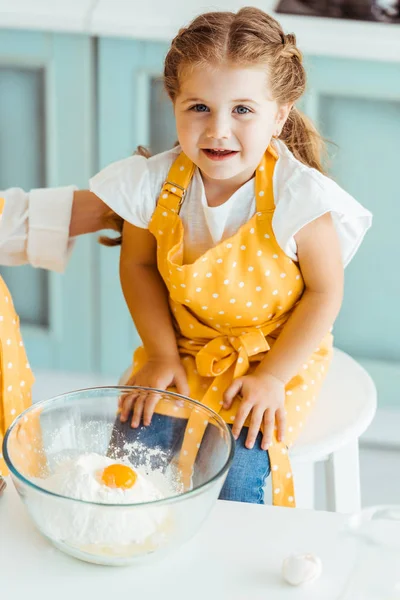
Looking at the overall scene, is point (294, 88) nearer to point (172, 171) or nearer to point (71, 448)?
point (172, 171)

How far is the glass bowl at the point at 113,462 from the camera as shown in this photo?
65 centimetres

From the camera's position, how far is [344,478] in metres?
1.15

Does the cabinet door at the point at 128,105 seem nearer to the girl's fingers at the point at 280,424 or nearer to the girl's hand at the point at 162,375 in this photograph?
the girl's hand at the point at 162,375

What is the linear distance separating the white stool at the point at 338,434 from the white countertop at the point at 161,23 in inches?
23.9

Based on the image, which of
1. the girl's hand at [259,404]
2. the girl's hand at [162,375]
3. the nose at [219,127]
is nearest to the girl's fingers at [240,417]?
the girl's hand at [259,404]

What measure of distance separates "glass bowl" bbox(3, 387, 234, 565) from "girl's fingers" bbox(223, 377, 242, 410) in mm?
203

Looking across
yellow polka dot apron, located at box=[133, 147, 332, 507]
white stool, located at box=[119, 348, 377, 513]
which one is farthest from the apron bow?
white stool, located at box=[119, 348, 377, 513]

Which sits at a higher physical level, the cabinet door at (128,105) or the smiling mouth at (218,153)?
the smiling mouth at (218,153)

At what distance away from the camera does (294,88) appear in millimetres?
1056

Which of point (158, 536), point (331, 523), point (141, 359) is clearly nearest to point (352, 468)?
point (141, 359)

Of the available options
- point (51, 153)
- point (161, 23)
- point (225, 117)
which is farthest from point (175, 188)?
point (51, 153)

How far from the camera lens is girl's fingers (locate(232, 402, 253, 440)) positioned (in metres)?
1.01

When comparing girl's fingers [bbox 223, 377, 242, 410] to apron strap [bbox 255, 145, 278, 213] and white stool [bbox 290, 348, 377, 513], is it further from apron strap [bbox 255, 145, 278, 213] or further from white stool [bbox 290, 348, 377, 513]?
apron strap [bbox 255, 145, 278, 213]

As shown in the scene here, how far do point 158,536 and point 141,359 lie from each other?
20.7 inches
